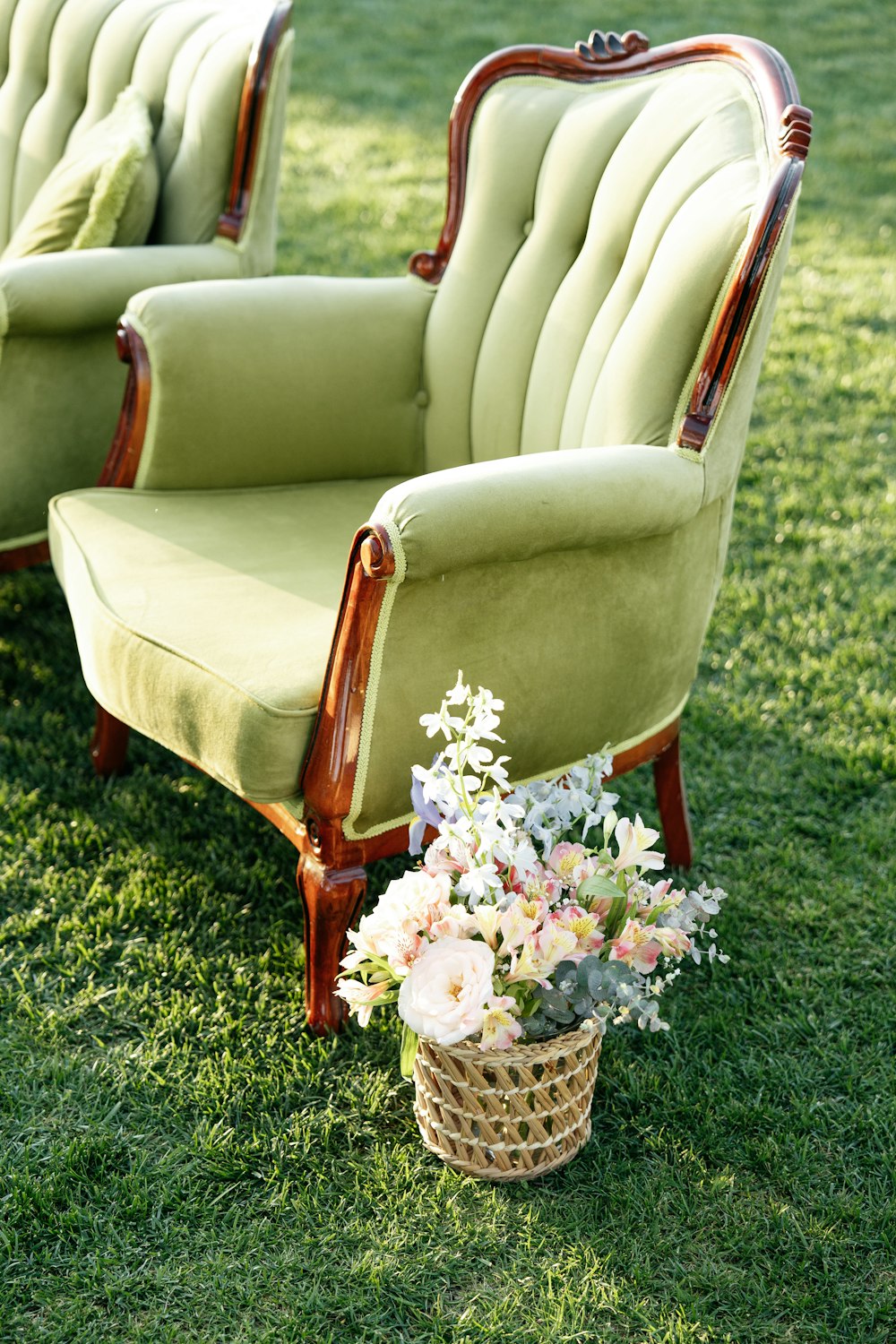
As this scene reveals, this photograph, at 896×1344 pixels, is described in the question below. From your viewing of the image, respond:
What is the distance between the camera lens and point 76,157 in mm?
2410

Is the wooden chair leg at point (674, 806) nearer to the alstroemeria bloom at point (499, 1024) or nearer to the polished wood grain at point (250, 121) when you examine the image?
the alstroemeria bloom at point (499, 1024)

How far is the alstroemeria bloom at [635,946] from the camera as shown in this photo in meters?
1.39

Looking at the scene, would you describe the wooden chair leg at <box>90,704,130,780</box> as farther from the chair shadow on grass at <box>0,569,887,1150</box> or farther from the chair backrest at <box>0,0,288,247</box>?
the chair backrest at <box>0,0,288,247</box>

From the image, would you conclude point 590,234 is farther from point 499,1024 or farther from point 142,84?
point 499,1024

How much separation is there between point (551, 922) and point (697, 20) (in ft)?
20.3

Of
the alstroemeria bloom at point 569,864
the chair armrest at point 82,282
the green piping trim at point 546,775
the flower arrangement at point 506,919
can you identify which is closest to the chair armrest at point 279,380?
the chair armrest at point 82,282

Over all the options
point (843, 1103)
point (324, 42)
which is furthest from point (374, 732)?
point (324, 42)

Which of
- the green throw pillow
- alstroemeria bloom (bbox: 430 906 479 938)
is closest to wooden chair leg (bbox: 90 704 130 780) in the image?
the green throw pillow

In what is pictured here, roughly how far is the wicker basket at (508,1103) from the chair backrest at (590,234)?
764 millimetres

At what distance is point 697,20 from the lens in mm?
6449

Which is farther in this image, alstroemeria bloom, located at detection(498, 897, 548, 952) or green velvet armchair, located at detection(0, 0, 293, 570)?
green velvet armchair, located at detection(0, 0, 293, 570)

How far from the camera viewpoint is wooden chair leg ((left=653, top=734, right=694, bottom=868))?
1.95 m

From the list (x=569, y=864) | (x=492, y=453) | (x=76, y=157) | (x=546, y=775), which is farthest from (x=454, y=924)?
(x=76, y=157)

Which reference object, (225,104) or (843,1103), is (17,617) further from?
(843,1103)
